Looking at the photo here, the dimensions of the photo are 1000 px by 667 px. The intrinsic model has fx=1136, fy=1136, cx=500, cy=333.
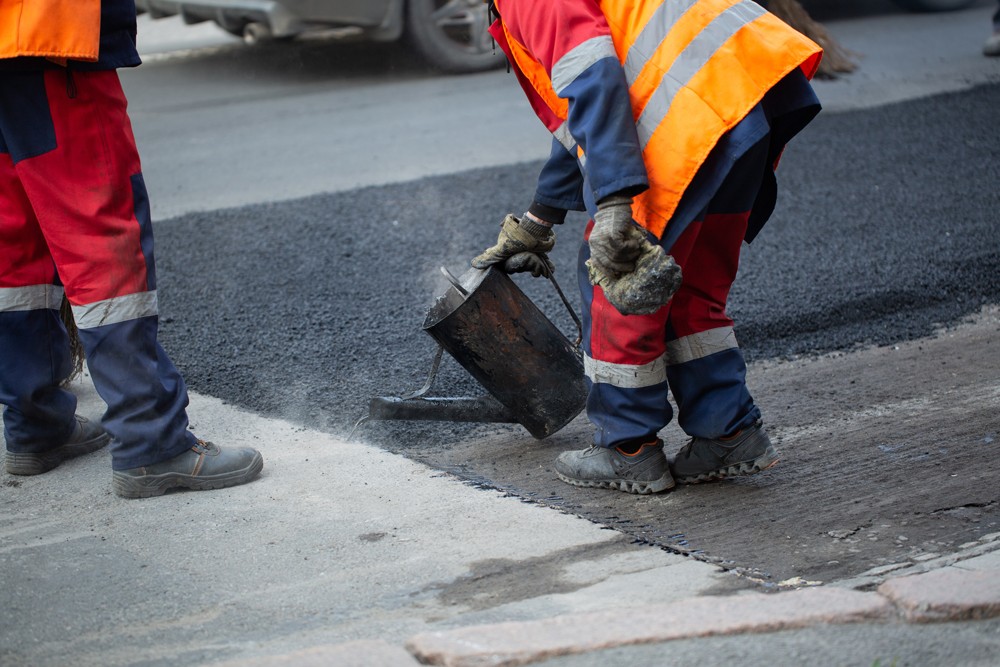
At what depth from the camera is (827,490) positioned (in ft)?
9.44

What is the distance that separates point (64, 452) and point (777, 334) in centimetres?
238

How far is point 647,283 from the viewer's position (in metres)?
2.56

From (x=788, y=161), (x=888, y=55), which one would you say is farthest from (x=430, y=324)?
(x=888, y=55)

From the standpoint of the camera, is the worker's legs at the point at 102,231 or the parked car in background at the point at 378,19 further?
the parked car in background at the point at 378,19

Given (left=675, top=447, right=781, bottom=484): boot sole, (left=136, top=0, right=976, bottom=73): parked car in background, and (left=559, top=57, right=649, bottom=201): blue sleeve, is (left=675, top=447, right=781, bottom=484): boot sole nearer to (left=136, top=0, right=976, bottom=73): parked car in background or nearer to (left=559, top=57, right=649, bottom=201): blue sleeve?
(left=559, top=57, right=649, bottom=201): blue sleeve

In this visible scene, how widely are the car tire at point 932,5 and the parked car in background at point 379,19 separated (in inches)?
170

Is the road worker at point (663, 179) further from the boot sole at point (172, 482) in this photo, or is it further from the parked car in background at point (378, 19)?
the parked car in background at point (378, 19)

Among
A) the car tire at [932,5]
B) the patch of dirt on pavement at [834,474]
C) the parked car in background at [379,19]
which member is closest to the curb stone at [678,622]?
the patch of dirt on pavement at [834,474]

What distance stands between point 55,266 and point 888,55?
24.4 ft

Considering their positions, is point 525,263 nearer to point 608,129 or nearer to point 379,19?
point 608,129

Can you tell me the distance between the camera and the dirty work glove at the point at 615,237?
101 inches

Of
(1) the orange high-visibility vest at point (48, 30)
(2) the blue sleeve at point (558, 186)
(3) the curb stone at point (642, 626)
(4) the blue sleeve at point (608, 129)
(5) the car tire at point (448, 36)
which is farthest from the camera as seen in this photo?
(5) the car tire at point (448, 36)

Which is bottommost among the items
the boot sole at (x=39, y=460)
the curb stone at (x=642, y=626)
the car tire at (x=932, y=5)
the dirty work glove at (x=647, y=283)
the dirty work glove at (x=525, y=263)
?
the car tire at (x=932, y=5)

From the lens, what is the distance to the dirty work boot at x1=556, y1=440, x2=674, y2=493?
2914mm
